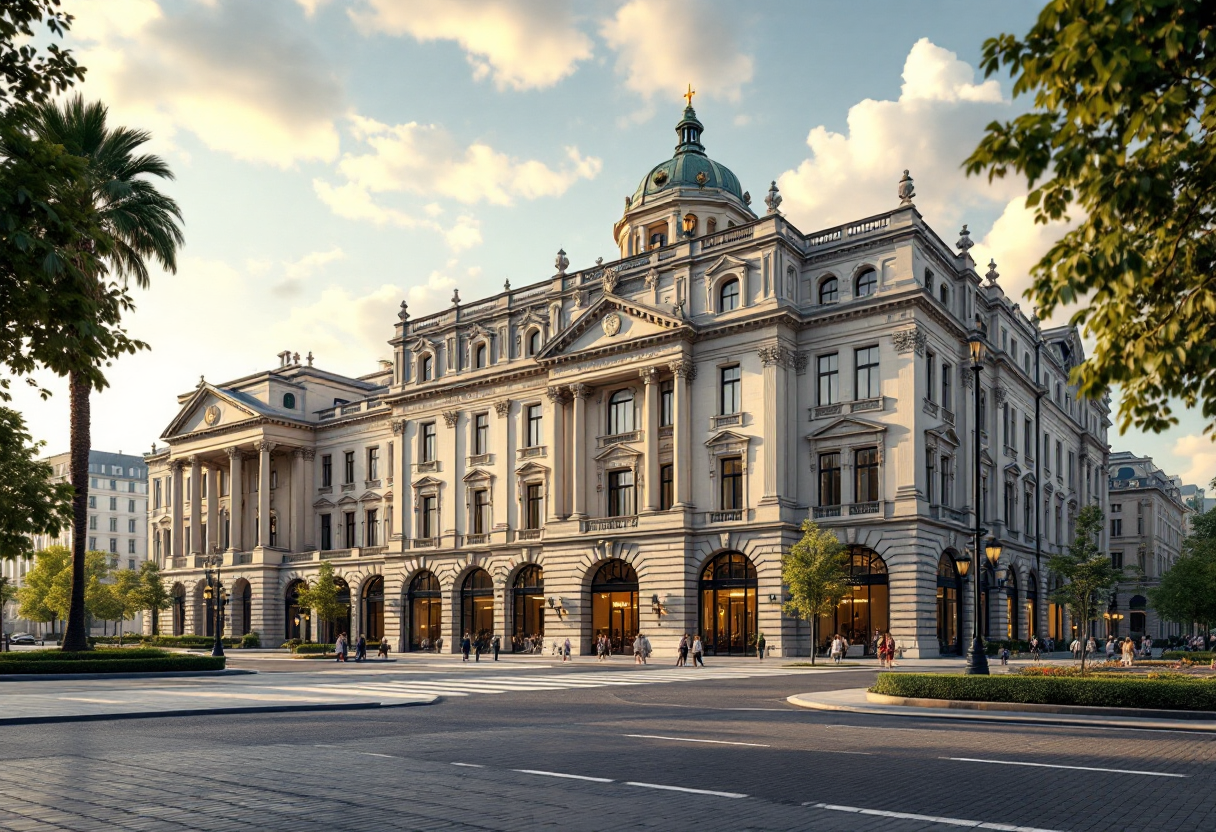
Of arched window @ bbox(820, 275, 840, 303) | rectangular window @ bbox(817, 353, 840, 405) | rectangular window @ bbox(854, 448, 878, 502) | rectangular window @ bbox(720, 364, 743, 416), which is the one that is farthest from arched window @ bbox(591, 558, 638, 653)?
arched window @ bbox(820, 275, 840, 303)

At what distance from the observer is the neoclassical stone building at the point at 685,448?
5184 centimetres

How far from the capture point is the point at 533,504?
6438cm

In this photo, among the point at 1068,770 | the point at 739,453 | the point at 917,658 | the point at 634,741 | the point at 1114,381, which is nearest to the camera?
the point at 1114,381

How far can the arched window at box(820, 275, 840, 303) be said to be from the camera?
54.1 meters

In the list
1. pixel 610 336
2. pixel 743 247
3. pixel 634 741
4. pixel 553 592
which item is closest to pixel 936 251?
pixel 743 247

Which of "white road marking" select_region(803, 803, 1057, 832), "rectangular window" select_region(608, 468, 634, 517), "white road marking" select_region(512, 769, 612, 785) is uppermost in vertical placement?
"rectangular window" select_region(608, 468, 634, 517)

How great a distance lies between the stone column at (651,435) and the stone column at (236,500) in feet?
129

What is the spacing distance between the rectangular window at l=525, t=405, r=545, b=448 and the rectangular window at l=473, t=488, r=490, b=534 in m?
4.81

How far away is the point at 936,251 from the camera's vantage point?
179 feet

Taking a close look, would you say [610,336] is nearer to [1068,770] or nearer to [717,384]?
[717,384]

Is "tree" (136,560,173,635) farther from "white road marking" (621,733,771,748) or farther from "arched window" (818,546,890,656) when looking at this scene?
"white road marking" (621,733,771,748)

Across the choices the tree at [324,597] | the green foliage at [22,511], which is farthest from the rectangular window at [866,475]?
the green foliage at [22,511]

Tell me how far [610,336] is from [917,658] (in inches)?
935

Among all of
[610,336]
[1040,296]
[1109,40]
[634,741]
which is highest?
[610,336]
